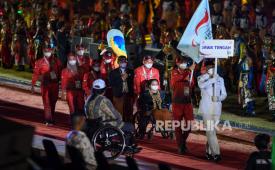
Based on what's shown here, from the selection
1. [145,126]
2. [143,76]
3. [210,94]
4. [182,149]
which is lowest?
[182,149]

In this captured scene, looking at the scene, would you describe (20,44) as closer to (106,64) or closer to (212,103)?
(106,64)

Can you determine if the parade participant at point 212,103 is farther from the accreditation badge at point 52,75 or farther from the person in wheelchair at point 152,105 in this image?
the accreditation badge at point 52,75

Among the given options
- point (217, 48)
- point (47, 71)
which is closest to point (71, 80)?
point (47, 71)

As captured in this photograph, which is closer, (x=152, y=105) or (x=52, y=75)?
(x=152, y=105)

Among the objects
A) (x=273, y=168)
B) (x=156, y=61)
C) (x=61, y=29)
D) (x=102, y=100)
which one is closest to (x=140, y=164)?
(x=102, y=100)

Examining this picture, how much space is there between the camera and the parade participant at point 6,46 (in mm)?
28750

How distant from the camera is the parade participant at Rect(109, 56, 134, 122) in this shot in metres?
19.3

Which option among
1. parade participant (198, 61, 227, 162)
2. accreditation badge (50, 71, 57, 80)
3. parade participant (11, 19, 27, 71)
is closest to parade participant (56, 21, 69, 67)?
parade participant (11, 19, 27, 71)

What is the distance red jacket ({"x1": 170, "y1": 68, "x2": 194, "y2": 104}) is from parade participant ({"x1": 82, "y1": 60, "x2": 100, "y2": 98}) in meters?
2.14

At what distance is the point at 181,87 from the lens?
17797mm

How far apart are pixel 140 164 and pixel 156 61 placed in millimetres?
7305

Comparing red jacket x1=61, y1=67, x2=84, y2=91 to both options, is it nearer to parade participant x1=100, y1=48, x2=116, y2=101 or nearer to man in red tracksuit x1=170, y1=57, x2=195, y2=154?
parade participant x1=100, y1=48, x2=116, y2=101

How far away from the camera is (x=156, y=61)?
23641 millimetres

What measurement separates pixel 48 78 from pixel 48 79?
0.03 m
